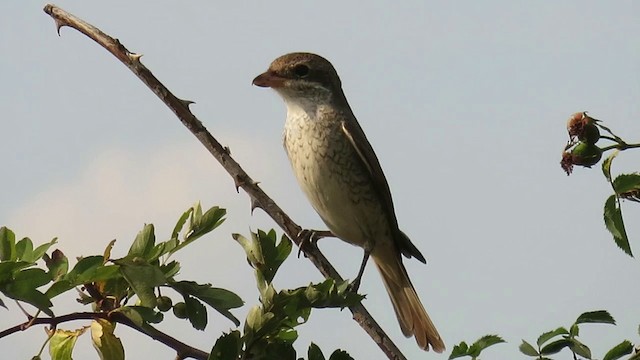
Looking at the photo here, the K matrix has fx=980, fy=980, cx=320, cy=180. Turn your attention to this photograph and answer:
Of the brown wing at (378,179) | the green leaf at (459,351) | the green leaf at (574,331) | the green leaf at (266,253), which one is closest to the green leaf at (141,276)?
the green leaf at (266,253)

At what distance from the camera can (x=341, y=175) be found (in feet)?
17.4

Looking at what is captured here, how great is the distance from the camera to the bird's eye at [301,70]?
5.64 metres

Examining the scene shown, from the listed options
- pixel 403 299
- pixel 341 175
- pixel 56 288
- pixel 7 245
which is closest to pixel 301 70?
pixel 341 175

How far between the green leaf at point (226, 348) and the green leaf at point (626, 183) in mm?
970

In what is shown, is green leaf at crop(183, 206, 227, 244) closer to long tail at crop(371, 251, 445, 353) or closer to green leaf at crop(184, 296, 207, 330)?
green leaf at crop(184, 296, 207, 330)

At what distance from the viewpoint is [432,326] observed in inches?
204

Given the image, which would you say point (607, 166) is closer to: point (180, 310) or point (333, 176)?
point (180, 310)

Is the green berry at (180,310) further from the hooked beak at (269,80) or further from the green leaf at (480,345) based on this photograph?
the hooked beak at (269,80)

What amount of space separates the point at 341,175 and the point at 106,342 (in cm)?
305

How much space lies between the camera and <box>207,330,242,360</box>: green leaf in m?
2.26

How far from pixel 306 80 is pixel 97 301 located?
11.1ft

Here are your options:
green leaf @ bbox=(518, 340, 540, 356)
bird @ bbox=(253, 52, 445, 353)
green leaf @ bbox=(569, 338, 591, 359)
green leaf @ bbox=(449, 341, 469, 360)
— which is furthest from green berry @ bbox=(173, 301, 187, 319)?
bird @ bbox=(253, 52, 445, 353)

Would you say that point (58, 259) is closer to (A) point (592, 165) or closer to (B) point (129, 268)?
(B) point (129, 268)

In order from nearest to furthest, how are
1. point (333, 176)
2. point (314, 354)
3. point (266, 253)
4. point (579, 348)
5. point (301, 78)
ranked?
point (579, 348) → point (314, 354) → point (266, 253) → point (333, 176) → point (301, 78)
